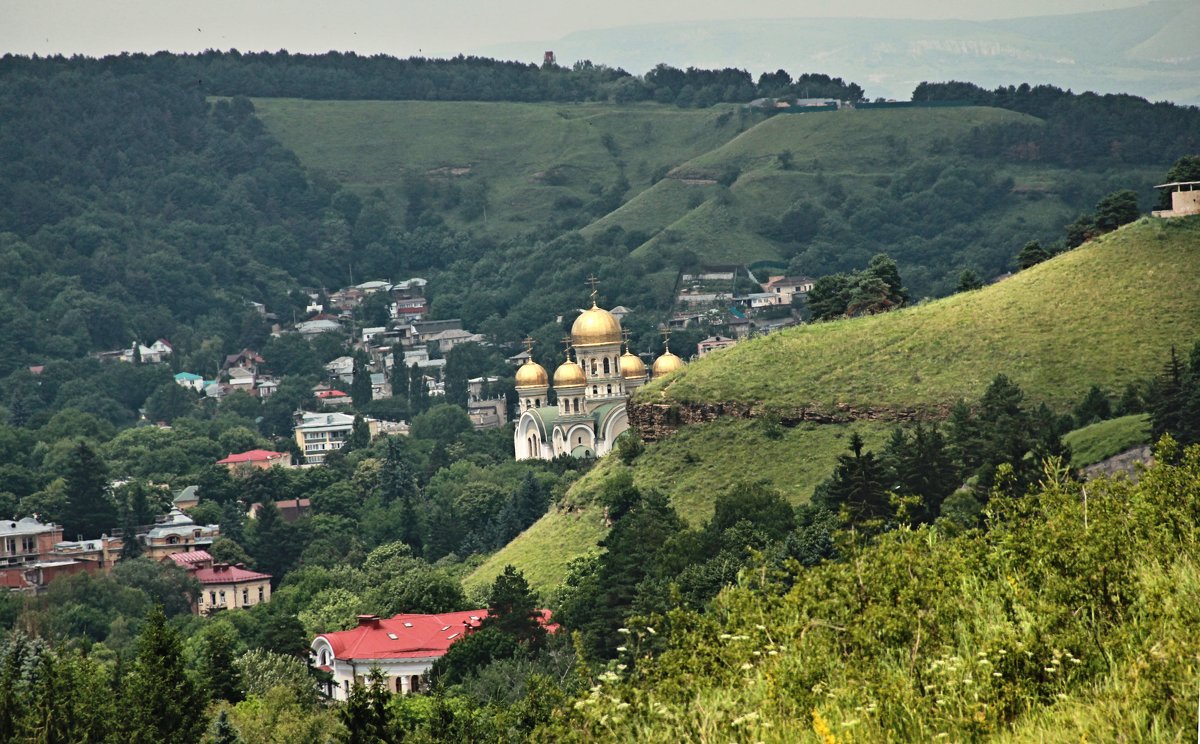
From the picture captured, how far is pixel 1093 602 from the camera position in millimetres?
22891

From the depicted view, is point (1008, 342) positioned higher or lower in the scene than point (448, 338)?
higher

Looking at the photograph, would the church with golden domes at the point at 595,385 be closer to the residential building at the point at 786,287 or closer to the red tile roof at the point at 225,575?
the red tile roof at the point at 225,575

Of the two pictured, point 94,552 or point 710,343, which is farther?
point 710,343

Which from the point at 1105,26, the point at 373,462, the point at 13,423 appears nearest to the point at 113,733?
the point at 1105,26

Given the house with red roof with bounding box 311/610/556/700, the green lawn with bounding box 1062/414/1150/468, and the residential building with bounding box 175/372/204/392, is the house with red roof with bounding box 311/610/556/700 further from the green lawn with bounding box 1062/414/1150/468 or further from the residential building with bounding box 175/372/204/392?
the residential building with bounding box 175/372/204/392

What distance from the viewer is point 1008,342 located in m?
64.2

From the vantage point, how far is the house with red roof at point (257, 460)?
11812 cm

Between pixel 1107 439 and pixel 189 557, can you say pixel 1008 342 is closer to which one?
pixel 1107 439

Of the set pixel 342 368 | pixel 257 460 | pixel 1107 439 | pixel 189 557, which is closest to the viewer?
pixel 1107 439

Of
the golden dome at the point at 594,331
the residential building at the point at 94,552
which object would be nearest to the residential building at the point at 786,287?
the golden dome at the point at 594,331

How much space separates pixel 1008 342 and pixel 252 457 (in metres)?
67.4

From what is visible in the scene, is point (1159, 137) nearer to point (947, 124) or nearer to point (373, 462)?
point (947, 124)

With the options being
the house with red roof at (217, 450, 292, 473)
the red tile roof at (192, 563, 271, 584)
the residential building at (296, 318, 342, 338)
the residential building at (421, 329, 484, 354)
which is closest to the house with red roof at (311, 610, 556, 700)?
the red tile roof at (192, 563, 271, 584)

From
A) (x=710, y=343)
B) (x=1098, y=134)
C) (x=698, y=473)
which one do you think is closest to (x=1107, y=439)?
(x=698, y=473)
